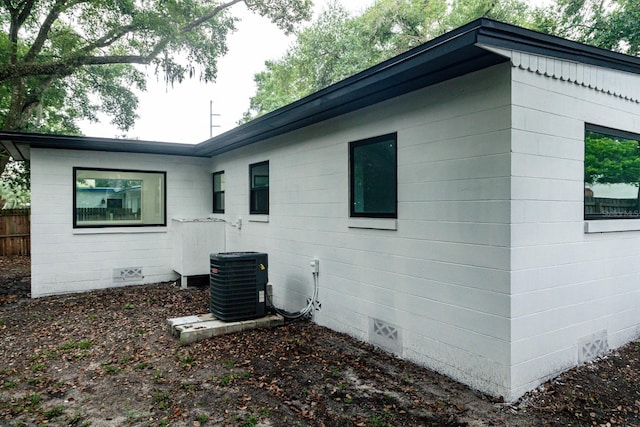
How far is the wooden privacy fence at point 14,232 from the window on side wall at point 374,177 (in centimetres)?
1257

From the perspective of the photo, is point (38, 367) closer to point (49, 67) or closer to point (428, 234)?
point (428, 234)

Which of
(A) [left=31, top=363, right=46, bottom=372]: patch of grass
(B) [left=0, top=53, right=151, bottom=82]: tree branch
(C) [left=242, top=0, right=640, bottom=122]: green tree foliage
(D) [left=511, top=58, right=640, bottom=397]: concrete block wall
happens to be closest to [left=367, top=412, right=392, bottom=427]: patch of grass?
(D) [left=511, top=58, right=640, bottom=397]: concrete block wall

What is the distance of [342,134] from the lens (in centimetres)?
478

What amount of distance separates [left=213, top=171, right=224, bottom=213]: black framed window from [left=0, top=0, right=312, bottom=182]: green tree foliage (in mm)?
5211

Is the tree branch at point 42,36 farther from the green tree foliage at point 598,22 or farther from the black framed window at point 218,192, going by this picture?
the green tree foliage at point 598,22

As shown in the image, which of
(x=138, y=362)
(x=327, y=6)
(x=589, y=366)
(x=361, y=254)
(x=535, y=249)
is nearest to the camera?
(x=535, y=249)

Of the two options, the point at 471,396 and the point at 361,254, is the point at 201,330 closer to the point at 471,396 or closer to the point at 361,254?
the point at 361,254

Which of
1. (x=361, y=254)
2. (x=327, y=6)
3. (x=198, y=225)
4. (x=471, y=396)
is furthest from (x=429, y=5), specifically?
(x=471, y=396)

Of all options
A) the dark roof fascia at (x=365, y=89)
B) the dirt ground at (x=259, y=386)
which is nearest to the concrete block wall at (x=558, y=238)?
the dirt ground at (x=259, y=386)

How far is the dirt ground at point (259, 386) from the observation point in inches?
113

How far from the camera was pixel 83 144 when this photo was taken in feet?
23.7

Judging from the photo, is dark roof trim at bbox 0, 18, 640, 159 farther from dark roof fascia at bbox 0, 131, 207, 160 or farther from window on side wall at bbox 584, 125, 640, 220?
dark roof fascia at bbox 0, 131, 207, 160

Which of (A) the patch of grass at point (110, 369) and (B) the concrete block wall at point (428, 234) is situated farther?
(A) the patch of grass at point (110, 369)

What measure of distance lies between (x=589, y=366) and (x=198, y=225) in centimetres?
646
